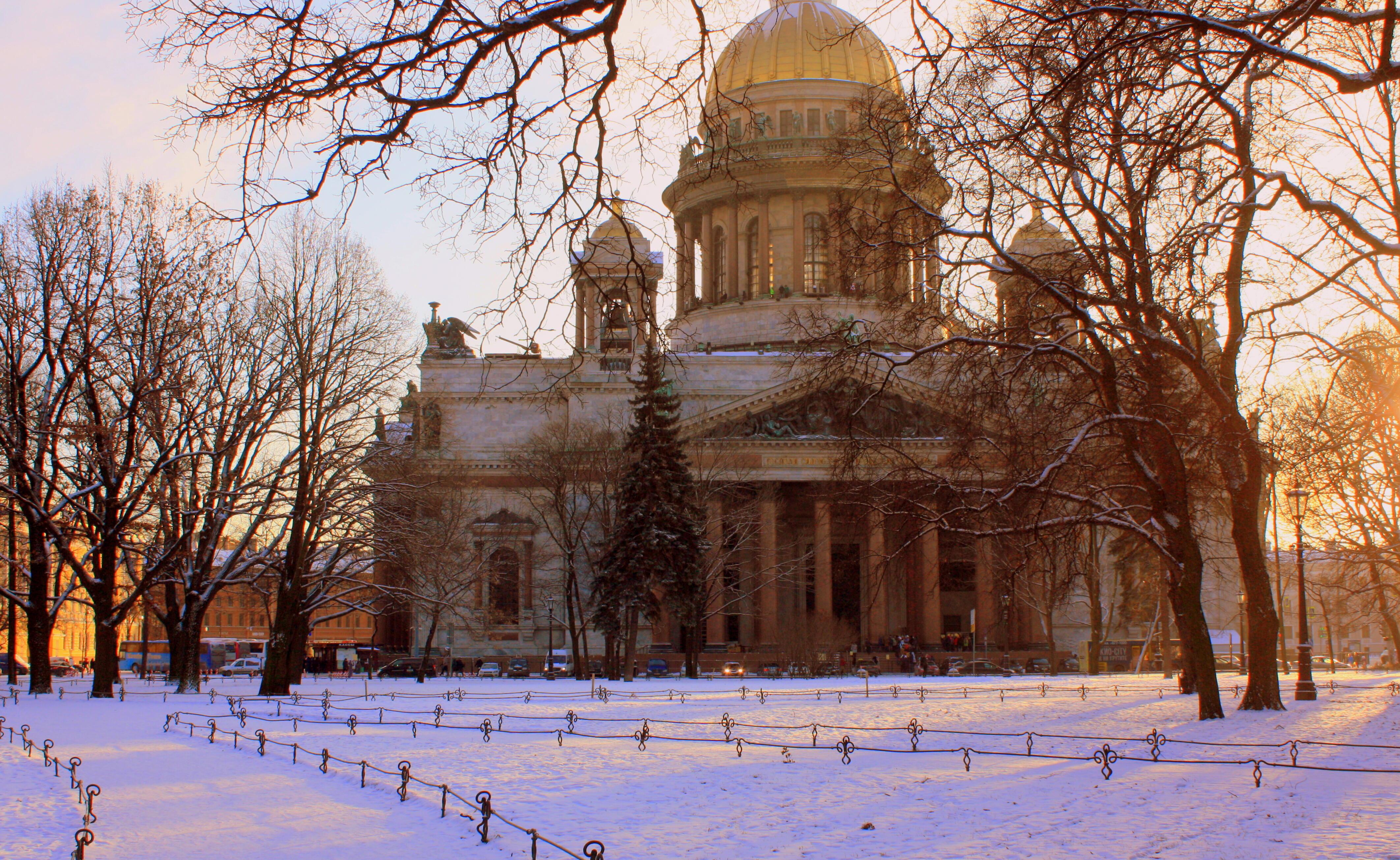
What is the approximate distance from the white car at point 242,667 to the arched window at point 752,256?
1194 inches

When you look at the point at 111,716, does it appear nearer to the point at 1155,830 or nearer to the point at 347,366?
the point at 347,366

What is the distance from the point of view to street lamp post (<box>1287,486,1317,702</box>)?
75.8 ft

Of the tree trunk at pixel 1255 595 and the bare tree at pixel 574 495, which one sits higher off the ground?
the bare tree at pixel 574 495

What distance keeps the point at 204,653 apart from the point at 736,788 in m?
57.9

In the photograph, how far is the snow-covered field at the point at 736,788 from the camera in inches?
423

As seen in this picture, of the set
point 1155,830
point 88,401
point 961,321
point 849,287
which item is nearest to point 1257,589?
point 961,321

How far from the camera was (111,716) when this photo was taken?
24.8 m

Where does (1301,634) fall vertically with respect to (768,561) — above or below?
below

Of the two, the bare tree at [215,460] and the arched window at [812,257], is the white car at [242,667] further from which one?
the arched window at [812,257]

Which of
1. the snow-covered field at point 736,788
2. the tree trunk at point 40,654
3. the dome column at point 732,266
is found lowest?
the snow-covered field at point 736,788

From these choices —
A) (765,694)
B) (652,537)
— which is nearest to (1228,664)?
(652,537)

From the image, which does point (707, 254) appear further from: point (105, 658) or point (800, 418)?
point (105, 658)

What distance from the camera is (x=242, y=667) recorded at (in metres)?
61.4

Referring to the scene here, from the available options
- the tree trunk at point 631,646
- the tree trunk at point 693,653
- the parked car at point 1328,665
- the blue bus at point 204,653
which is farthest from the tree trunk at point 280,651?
the parked car at point 1328,665
